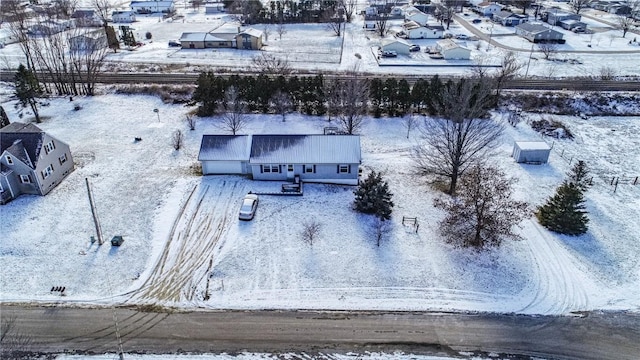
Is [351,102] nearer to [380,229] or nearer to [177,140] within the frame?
[380,229]

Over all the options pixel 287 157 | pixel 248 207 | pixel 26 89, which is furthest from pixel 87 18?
pixel 248 207

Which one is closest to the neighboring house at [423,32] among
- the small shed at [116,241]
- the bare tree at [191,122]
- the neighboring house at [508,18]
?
A: the neighboring house at [508,18]

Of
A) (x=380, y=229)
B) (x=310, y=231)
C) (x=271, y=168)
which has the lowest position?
(x=380, y=229)

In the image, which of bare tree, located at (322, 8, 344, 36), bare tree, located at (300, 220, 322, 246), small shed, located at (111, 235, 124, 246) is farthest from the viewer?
bare tree, located at (322, 8, 344, 36)

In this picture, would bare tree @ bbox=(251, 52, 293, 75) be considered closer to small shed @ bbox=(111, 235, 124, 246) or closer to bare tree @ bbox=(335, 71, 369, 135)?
bare tree @ bbox=(335, 71, 369, 135)

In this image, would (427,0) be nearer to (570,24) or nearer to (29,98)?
(570,24)

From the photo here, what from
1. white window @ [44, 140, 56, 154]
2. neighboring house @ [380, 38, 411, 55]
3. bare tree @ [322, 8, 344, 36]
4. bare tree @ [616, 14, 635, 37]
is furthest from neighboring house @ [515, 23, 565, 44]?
white window @ [44, 140, 56, 154]

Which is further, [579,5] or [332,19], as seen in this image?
[579,5]
